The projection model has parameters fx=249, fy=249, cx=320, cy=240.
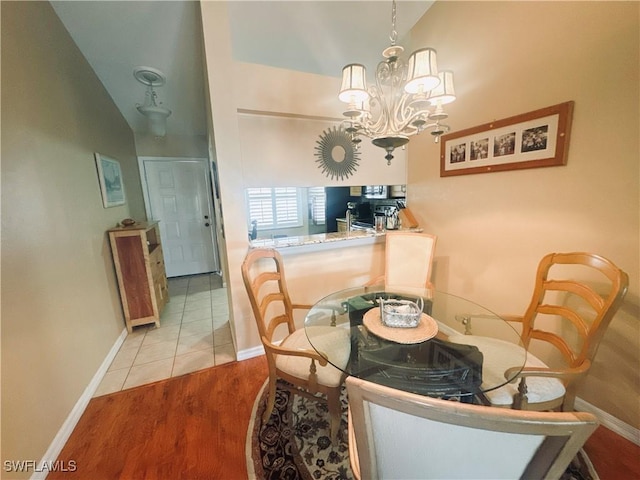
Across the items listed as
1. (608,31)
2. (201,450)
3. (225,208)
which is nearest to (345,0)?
(608,31)

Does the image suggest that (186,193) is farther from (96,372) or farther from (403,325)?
(403,325)

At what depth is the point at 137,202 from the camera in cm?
356

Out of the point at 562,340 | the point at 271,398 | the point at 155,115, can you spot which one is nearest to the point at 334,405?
the point at 271,398

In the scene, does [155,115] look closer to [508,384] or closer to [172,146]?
[172,146]

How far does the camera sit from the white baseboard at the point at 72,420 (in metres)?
1.30

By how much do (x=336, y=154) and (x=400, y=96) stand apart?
897 mm

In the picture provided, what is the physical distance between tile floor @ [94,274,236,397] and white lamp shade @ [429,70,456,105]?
2.41 metres

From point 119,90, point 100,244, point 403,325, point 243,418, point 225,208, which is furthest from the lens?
point 119,90

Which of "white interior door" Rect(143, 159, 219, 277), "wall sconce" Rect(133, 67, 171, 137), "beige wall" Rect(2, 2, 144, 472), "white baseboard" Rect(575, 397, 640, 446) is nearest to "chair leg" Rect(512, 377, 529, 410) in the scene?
"white baseboard" Rect(575, 397, 640, 446)

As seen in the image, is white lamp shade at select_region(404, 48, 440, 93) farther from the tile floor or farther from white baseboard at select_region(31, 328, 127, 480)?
white baseboard at select_region(31, 328, 127, 480)

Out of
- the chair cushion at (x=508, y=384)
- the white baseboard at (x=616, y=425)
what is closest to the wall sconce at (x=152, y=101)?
the chair cushion at (x=508, y=384)

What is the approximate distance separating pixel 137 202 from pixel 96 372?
2.45 m

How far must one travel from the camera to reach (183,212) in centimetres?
412

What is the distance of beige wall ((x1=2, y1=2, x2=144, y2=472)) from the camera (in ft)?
4.01
